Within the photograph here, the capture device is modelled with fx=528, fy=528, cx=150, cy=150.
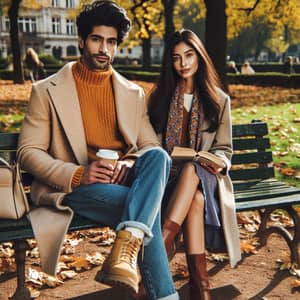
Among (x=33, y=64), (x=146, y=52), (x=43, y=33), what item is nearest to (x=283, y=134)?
(x=33, y=64)

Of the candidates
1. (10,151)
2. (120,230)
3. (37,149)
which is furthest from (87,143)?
(120,230)

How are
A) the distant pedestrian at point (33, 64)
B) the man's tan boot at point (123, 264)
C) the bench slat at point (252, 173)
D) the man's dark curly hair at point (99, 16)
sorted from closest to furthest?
the man's tan boot at point (123, 264), the man's dark curly hair at point (99, 16), the bench slat at point (252, 173), the distant pedestrian at point (33, 64)

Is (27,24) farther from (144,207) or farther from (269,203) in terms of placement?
(144,207)

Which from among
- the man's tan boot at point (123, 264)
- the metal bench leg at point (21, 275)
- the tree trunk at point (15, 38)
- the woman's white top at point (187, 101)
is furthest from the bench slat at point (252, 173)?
the tree trunk at point (15, 38)

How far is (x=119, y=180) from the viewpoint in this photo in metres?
3.12

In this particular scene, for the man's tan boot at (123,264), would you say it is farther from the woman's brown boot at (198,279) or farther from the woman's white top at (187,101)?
the woman's white top at (187,101)

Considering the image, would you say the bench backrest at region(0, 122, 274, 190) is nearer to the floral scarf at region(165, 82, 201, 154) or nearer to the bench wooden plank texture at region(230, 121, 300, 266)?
the bench wooden plank texture at region(230, 121, 300, 266)

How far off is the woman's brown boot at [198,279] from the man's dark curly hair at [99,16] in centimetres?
149

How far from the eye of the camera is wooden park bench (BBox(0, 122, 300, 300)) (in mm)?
3000

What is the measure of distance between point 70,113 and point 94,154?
313 millimetres

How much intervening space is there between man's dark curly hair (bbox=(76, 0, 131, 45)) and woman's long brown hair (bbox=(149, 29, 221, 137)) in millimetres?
441

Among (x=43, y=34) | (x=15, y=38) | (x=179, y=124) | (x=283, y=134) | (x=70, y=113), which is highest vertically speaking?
(x=43, y=34)

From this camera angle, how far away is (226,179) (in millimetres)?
3402

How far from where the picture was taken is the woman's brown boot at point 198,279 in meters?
3.00
